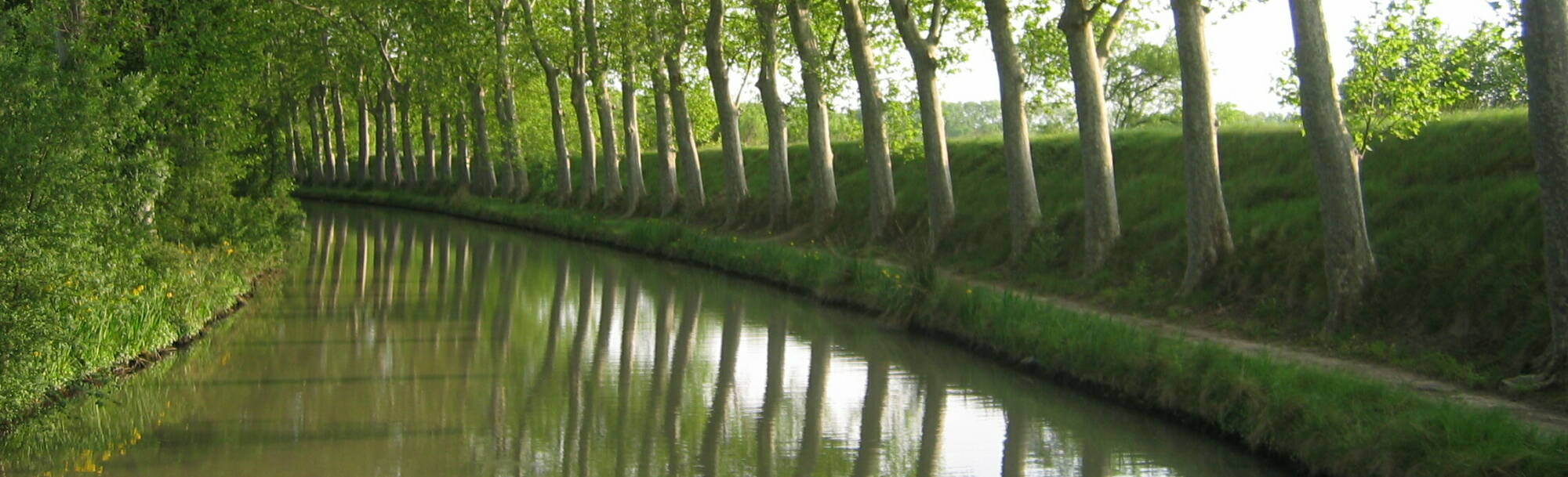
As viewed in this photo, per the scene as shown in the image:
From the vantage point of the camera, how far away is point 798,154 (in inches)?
1834

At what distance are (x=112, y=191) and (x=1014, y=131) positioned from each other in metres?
14.1

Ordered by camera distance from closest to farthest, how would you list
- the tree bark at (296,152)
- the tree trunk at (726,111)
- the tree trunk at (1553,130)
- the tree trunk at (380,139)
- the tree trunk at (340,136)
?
1. the tree trunk at (1553,130)
2. the tree trunk at (726,111)
3. the tree trunk at (380,139)
4. the tree bark at (296,152)
5. the tree trunk at (340,136)

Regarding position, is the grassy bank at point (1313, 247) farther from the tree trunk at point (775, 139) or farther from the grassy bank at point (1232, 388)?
the tree trunk at point (775, 139)

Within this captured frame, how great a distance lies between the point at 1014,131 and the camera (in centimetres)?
2317

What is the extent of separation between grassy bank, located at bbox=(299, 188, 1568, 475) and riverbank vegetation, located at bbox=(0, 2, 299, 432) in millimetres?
8799

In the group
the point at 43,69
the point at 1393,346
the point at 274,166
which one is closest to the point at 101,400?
the point at 43,69

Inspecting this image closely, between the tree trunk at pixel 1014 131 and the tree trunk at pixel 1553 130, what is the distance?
36.6 feet

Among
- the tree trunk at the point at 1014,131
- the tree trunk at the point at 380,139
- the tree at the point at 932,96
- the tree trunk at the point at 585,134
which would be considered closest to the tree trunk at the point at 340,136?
the tree trunk at the point at 380,139

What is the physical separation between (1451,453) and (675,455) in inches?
209

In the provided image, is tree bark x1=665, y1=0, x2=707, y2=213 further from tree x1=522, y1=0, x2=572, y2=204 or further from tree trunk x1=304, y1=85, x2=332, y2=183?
tree trunk x1=304, y1=85, x2=332, y2=183

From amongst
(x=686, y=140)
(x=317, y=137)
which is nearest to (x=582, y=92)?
(x=686, y=140)

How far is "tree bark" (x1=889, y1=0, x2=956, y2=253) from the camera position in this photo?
25.2 m

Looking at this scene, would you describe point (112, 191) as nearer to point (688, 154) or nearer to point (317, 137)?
point (688, 154)

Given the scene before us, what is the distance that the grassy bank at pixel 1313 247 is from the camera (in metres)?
14.1
